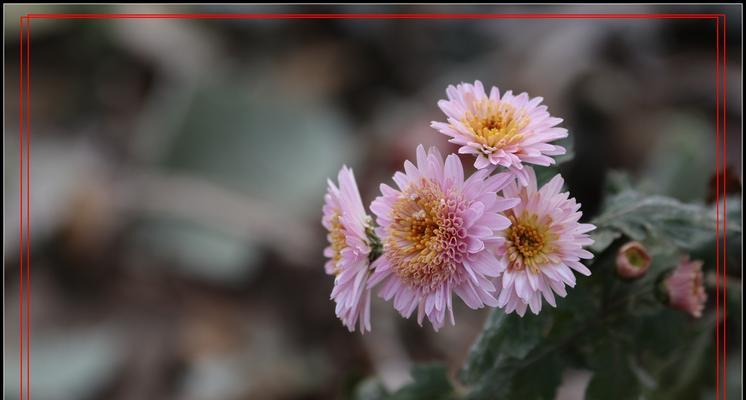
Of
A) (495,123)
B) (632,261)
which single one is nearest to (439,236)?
(495,123)

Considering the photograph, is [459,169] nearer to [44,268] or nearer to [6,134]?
[44,268]

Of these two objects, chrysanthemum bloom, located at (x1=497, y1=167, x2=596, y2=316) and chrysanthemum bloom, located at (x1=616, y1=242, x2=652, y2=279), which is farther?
chrysanthemum bloom, located at (x1=616, y1=242, x2=652, y2=279)

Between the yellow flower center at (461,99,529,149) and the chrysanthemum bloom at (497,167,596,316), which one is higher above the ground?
the yellow flower center at (461,99,529,149)

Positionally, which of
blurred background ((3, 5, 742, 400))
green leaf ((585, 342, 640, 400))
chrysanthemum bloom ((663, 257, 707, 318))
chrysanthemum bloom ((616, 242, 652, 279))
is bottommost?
green leaf ((585, 342, 640, 400))

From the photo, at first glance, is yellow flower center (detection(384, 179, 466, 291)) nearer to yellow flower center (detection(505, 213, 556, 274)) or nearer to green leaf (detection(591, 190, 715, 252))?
yellow flower center (detection(505, 213, 556, 274))

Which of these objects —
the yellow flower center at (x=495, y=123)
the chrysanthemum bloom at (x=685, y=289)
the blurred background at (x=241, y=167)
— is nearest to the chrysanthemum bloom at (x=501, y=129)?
the yellow flower center at (x=495, y=123)

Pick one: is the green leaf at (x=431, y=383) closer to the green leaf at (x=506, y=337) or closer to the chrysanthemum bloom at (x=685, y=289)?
the green leaf at (x=506, y=337)

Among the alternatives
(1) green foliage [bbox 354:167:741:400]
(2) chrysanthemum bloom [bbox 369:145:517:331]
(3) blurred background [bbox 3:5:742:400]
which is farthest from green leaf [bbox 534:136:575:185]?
(3) blurred background [bbox 3:5:742:400]
